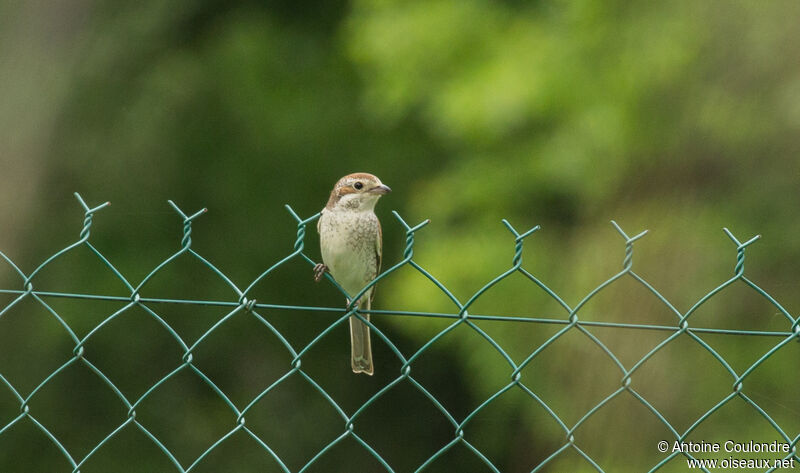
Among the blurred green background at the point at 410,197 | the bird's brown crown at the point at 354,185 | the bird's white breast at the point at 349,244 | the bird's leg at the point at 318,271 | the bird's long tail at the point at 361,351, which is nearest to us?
the bird's leg at the point at 318,271

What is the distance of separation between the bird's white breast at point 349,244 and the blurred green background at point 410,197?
96.4 inches

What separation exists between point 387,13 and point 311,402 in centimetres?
374

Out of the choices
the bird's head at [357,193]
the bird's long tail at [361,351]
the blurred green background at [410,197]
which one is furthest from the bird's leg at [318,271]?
the blurred green background at [410,197]

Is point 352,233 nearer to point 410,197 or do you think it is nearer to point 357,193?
point 357,193

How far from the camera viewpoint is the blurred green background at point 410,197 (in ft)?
22.0

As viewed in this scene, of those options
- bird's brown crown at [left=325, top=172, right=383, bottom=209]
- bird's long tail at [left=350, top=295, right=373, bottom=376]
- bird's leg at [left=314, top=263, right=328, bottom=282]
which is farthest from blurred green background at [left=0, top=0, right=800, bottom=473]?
bird's leg at [left=314, top=263, right=328, bottom=282]

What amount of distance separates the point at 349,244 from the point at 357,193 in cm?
28

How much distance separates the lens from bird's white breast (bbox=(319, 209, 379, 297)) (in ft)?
15.0

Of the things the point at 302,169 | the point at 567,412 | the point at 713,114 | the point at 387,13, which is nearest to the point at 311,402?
the point at 302,169

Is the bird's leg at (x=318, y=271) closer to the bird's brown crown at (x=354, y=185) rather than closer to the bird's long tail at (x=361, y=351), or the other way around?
the bird's long tail at (x=361, y=351)

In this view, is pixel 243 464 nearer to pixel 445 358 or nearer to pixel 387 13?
pixel 445 358

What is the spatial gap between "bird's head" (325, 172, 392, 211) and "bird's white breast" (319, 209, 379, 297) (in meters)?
0.04

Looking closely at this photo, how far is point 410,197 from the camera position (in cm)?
844

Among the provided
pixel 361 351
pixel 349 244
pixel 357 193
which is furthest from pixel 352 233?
pixel 361 351
